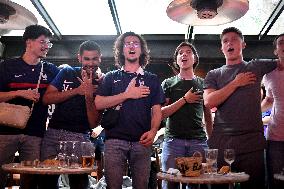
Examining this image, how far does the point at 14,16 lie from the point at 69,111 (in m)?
0.89

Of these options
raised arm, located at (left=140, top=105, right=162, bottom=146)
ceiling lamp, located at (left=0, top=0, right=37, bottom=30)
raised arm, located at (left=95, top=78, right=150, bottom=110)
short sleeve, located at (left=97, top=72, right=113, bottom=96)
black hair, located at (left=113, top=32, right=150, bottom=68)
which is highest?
ceiling lamp, located at (left=0, top=0, right=37, bottom=30)

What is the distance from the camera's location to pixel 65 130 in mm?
3150

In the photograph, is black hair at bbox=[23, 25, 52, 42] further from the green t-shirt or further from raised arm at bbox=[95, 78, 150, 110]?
the green t-shirt

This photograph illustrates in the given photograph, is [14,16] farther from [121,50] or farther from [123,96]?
[123,96]

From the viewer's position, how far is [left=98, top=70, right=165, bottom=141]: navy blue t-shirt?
9.02 ft

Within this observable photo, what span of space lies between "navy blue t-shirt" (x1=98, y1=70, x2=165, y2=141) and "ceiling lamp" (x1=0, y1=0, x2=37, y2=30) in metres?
0.80

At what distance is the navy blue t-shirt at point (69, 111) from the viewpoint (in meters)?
3.16

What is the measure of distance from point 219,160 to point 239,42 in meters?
1.01

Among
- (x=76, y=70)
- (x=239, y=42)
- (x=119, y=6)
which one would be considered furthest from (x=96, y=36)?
(x=239, y=42)

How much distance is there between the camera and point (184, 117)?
134 inches

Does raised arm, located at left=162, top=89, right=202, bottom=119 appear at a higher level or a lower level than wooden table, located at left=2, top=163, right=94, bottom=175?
higher

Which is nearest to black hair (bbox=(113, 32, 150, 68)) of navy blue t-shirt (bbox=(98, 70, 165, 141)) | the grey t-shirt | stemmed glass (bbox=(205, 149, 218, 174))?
navy blue t-shirt (bbox=(98, 70, 165, 141))

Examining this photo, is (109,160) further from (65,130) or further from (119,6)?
(119,6)

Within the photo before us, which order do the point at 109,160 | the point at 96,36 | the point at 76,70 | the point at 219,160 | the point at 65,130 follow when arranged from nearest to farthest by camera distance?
the point at 109,160 → the point at 219,160 → the point at 65,130 → the point at 76,70 → the point at 96,36
